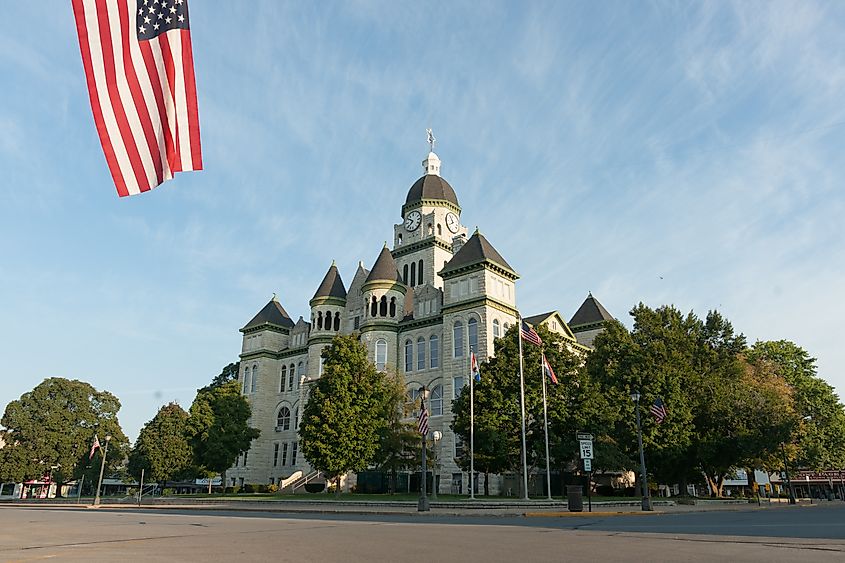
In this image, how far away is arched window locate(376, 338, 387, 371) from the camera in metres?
57.4

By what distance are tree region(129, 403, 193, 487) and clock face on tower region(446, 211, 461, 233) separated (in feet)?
110

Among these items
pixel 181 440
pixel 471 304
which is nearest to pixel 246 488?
pixel 181 440

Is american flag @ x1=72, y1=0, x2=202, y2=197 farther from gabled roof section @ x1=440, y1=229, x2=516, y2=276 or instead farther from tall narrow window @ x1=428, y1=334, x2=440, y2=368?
tall narrow window @ x1=428, y1=334, x2=440, y2=368

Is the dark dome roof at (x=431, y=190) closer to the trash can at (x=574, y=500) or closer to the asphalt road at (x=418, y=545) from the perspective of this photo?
the trash can at (x=574, y=500)

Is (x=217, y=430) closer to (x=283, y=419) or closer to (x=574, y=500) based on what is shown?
(x=283, y=419)

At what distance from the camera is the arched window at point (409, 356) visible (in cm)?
5694

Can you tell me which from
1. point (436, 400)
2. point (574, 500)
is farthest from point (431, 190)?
point (574, 500)

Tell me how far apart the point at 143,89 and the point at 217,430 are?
51.0 metres

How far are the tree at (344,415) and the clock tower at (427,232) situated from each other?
2121 centimetres

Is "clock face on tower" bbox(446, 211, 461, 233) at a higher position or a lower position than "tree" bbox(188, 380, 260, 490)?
higher

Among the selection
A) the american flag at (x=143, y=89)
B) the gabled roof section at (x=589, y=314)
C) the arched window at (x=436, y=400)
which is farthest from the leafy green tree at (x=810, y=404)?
the american flag at (x=143, y=89)

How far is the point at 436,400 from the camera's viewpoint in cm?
5319

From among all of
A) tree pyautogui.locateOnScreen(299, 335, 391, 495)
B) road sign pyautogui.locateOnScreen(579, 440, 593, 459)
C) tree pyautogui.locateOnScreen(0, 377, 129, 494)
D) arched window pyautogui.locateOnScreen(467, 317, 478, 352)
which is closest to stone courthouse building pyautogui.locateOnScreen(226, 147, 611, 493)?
arched window pyautogui.locateOnScreen(467, 317, 478, 352)

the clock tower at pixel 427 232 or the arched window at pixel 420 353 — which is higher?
the clock tower at pixel 427 232
